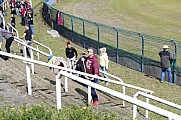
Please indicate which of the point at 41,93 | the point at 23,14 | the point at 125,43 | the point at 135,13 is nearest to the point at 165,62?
the point at 125,43

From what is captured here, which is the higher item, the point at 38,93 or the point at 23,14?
the point at 38,93

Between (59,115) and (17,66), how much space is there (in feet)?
20.8

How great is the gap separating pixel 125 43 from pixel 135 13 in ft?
48.6

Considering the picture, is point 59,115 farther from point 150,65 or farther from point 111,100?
point 150,65

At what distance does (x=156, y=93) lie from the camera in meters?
14.3

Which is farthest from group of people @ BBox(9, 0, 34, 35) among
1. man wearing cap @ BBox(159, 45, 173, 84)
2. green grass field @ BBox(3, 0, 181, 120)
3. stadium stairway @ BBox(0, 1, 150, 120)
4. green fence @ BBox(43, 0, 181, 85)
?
stadium stairway @ BBox(0, 1, 150, 120)

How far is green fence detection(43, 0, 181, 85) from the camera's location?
1725 centimetres

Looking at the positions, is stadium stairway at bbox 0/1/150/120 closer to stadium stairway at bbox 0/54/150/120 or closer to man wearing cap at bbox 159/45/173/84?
stadium stairway at bbox 0/54/150/120

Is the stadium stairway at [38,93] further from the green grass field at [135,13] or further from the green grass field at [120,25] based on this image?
the green grass field at [135,13]

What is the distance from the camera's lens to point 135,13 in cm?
3438

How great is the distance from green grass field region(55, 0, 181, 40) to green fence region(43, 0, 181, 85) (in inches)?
228

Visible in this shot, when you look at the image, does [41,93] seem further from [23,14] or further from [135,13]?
[135,13]

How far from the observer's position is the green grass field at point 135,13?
92.6 ft

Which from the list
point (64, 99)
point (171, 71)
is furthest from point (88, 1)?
point (64, 99)
